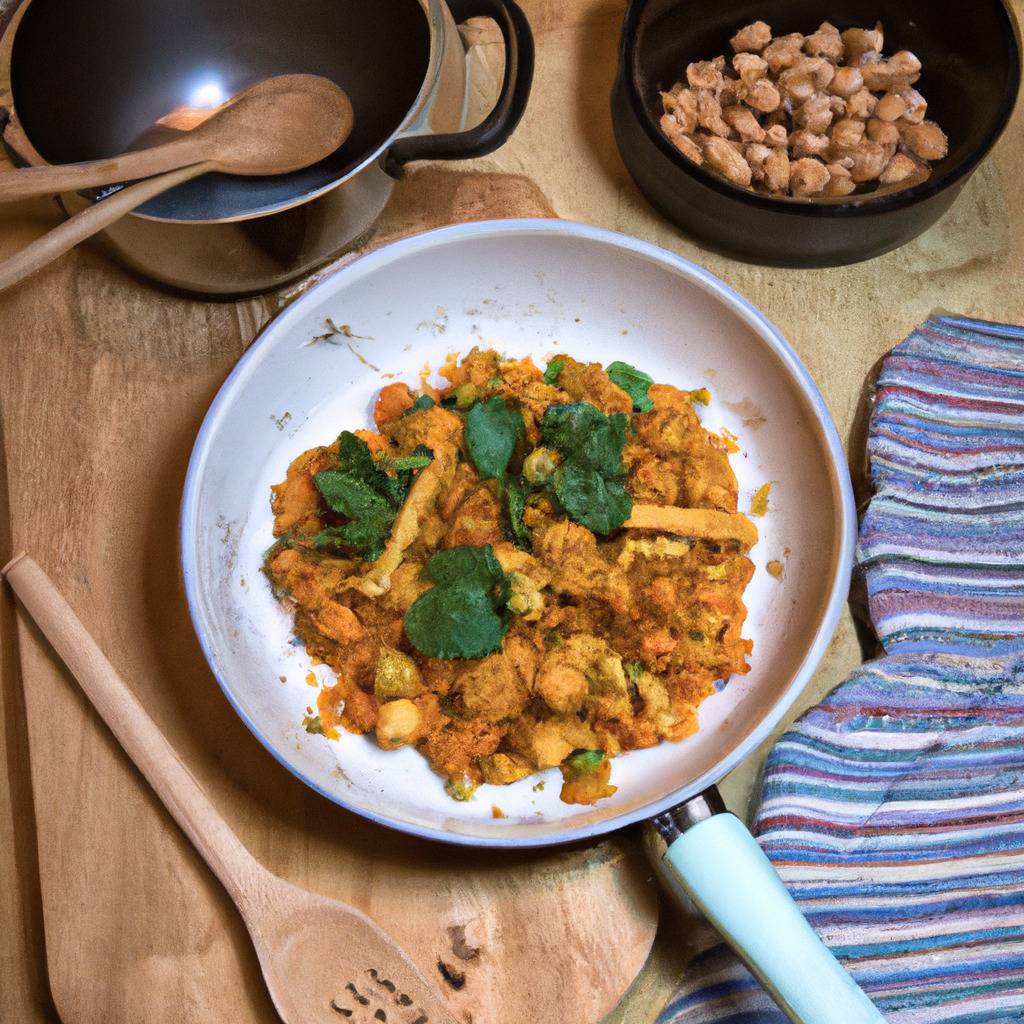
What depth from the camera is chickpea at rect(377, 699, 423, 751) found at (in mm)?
904

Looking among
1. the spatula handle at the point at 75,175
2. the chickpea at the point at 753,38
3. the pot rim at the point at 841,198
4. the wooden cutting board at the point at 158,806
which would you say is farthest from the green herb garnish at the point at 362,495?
the chickpea at the point at 753,38

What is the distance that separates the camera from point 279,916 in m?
0.95

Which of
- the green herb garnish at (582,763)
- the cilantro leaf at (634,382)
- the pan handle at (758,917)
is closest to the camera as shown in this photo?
the pan handle at (758,917)

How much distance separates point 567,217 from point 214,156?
1.36ft

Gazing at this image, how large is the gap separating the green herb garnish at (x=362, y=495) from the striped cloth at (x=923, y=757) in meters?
0.48

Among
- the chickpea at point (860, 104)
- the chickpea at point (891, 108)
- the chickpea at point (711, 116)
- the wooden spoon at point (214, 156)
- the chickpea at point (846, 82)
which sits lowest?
the chickpea at point (891, 108)

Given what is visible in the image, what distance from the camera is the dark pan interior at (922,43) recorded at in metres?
1.04

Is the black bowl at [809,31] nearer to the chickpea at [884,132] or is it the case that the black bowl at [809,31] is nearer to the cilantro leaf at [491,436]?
the chickpea at [884,132]

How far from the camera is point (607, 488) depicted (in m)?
0.93

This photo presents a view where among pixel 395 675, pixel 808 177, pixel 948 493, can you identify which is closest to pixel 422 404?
pixel 395 675

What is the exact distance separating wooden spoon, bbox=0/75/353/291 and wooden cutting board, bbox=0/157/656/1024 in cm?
16

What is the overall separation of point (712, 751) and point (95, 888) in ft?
2.08

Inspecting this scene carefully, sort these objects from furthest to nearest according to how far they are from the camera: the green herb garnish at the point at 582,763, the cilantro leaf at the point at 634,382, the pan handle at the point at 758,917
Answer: the cilantro leaf at the point at 634,382 → the green herb garnish at the point at 582,763 → the pan handle at the point at 758,917

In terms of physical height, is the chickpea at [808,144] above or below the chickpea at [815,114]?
below
